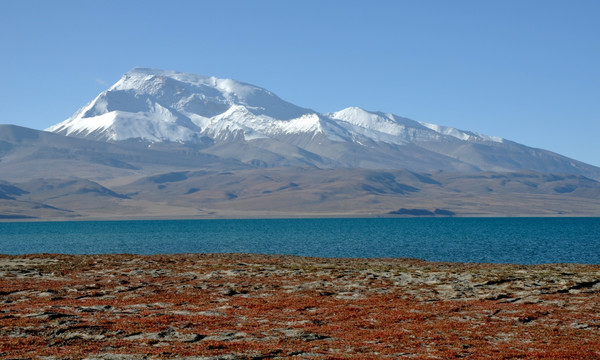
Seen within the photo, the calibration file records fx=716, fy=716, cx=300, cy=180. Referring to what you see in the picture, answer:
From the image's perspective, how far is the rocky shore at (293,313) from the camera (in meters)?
22.6

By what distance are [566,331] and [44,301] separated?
21.8 metres

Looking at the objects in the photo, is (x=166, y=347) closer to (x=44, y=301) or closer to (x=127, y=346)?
(x=127, y=346)

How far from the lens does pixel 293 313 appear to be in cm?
2984

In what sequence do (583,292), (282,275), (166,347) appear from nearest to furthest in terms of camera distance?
(166,347)
(583,292)
(282,275)

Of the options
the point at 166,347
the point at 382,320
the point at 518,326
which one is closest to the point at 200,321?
the point at 166,347

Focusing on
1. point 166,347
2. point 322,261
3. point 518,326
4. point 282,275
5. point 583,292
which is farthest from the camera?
point 322,261

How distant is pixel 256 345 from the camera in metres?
23.1

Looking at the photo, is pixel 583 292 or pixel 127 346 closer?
pixel 127 346

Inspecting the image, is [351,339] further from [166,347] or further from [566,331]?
[566,331]

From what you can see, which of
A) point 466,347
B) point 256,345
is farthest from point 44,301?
point 466,347

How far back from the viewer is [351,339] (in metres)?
24.5

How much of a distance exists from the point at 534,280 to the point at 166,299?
66.3ft

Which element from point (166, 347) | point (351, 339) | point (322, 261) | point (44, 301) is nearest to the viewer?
point (166, 347)

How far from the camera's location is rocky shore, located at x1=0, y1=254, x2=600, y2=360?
2262 cm
